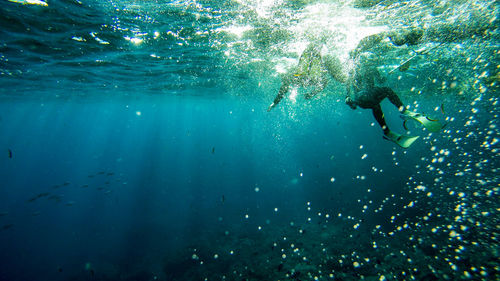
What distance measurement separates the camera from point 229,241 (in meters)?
18.9

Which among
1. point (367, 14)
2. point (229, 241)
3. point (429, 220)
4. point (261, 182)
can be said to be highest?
point (367, 14)

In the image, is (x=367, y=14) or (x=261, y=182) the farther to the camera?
(x=261, y=182)

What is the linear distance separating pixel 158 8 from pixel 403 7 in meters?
9.25

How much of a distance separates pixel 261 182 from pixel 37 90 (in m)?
36.8

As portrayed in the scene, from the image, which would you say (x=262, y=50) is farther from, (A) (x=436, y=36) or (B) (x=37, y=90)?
(B) (x=37, y=90)

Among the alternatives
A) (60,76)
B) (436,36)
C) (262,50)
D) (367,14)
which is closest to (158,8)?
(262,50)

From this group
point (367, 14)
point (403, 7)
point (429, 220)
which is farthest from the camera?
point (429, 220)

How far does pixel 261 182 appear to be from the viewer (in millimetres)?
46906

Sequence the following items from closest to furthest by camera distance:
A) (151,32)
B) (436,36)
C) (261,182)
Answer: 1. (151,32)
2. (436,36)
3. (261,182)

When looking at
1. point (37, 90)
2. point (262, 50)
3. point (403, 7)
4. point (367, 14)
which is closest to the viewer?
point (403, 7)

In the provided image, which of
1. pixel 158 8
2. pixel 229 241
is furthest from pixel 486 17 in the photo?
pixel 229 241

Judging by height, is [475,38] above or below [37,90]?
above

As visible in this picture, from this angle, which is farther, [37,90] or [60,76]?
[37,90]

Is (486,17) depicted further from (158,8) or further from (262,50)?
(158,8)
